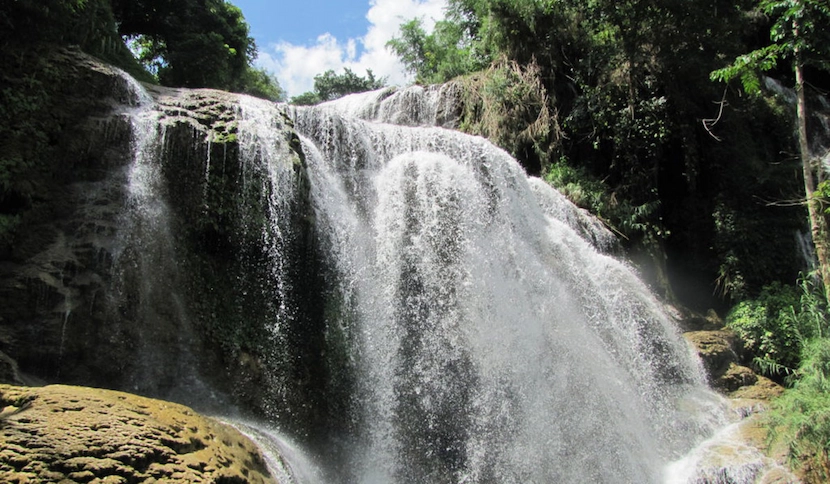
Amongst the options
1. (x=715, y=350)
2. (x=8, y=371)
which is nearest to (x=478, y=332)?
(x=715, y=350)

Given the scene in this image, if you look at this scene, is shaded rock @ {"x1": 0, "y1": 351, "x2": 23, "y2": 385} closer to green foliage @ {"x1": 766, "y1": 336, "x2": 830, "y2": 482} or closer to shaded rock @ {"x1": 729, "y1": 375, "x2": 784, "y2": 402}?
green foliage @ {"x1": 766, "y1": 336, "x2": 830, "y2": 482}

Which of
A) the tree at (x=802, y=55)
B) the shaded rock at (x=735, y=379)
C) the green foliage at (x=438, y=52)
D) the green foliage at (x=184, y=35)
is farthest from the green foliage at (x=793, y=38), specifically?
the green foliage at (x=184, y=35)

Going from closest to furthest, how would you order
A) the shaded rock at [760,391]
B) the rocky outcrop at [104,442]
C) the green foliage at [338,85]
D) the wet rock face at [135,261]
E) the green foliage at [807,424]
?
the rocky outcrop at [104,442], the wet rock face at [135,261], the green foliage at [807,424], the shaded rock at [760,391], the green foliage at [338,85]

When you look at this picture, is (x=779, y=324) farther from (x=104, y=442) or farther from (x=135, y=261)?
(x=104, y=442)

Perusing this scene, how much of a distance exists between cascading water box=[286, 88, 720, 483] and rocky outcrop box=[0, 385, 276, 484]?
302 centimetres

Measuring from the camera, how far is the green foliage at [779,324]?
959cm

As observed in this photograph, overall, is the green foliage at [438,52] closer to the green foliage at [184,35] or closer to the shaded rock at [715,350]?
the green foliage at [184,35]

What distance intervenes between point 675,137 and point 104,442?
12842 mm

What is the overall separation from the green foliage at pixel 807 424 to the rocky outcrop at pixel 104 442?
20.5 feet

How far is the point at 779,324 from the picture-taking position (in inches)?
397

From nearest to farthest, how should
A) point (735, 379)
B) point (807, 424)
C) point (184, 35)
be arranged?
point (807, 424)
point (735, 379)
point (184, 35)

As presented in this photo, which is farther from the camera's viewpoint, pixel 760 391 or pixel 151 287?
pixel 760 391

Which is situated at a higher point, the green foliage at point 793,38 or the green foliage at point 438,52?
the green foliage at point 438,52

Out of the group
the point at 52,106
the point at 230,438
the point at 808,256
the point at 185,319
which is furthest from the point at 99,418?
the point at 808,256
